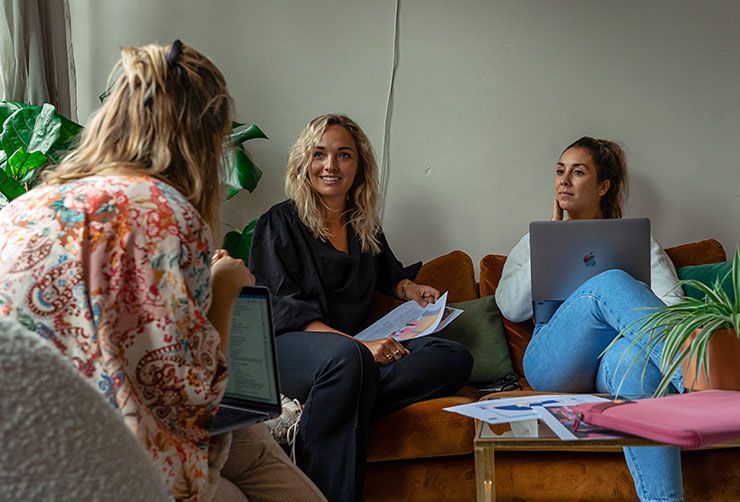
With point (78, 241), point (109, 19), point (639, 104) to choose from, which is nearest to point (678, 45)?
point (639, 104)

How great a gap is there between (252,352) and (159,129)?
1.47 ft

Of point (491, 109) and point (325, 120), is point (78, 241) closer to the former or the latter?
point (325, 120)

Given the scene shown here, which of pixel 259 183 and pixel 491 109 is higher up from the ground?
pixel 491 109

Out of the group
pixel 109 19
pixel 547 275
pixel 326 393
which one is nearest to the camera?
pixel 326 393

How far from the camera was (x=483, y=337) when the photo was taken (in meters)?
2.78

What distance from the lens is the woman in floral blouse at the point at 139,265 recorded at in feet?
3.34

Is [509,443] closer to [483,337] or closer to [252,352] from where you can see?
[252,352]

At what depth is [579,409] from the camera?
1524 millimetres

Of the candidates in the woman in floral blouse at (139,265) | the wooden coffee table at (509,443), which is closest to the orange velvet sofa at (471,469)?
the wooden coffee table at (509,443)

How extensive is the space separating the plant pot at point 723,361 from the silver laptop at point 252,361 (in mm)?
729

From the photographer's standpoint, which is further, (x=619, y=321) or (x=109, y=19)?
(x=109, y=19)

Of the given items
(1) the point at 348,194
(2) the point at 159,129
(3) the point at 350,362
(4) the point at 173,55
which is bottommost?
(3) the point at 350,362

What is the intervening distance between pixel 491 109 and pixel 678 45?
0.74 metres

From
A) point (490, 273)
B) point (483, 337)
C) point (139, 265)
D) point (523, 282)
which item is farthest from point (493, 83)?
point (139, 265)
